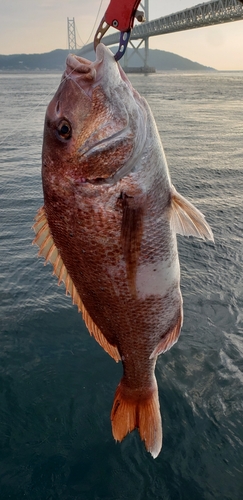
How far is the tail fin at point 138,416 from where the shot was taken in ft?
8.90

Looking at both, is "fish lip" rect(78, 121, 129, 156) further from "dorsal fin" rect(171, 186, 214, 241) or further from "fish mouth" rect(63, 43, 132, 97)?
"dorsal fin" rect(171, 186, 214, 241)

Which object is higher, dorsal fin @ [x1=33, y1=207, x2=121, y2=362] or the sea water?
dorsal fin @ [x1=33, y1=207, x2=121, y2=362]

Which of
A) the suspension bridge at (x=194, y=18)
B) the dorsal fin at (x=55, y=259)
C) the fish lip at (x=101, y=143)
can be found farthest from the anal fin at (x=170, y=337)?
the suspension bridge at (x=194, y=18)

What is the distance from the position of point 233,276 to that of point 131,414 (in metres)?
3.94

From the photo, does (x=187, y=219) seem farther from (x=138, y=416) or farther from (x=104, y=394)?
(x=104, y=394)

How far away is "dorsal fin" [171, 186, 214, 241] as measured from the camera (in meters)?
2.38

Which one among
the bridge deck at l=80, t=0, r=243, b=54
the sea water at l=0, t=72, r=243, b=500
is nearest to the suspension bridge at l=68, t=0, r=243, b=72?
the bridge deck at l=80, t=0, r=243, b=54

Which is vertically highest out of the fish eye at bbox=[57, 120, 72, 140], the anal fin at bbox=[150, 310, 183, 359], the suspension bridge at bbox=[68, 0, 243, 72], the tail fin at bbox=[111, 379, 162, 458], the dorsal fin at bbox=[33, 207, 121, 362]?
the suspension bridge at bbox=[68, 0, 243, 72]

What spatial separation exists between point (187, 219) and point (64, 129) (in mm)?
854

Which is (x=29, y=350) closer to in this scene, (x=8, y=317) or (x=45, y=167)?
(x=8, y=317)

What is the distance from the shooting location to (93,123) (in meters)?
2.19

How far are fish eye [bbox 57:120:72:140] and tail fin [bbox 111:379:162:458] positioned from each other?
5.56ft

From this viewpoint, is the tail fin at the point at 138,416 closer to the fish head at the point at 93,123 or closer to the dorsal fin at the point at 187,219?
the dorsal fin at the point at 187,219

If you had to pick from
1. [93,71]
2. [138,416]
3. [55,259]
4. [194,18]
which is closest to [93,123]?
[93,71]
